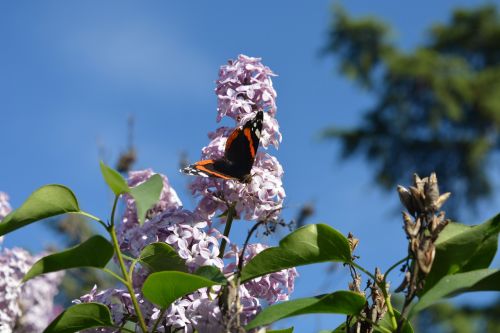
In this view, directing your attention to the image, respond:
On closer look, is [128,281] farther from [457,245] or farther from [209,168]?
[457,245]

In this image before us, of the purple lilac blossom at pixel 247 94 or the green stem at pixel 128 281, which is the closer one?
the green stem at pixel 128 281

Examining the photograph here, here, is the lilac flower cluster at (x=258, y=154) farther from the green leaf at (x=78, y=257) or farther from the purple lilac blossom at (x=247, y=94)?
the green leaf at (x=78, y=257)

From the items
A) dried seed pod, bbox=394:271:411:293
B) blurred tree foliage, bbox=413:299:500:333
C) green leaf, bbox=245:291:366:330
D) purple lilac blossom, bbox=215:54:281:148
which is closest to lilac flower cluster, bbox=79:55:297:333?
purple lilac blossom, bbox=215:54:281:148

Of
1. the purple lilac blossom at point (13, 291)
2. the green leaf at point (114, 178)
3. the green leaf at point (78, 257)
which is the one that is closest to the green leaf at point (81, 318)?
the green leaf at point (78, 257)

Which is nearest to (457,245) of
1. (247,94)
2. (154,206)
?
(247,94)

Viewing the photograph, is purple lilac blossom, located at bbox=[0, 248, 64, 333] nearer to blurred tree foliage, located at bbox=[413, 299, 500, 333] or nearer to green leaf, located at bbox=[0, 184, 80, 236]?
green leaf, located at bbox=[0, 184, 80, 236]

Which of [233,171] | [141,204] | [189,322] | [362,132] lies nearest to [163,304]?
[189,322]
